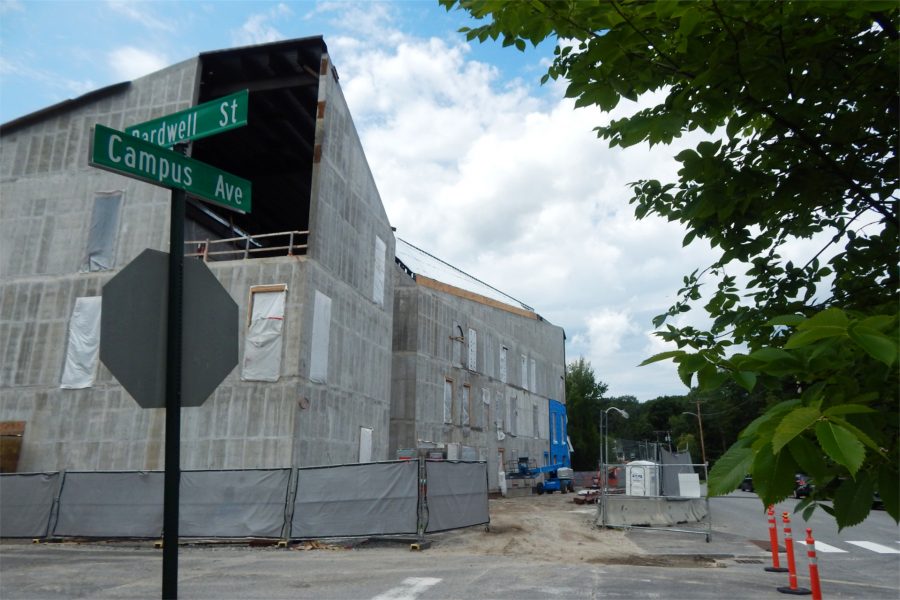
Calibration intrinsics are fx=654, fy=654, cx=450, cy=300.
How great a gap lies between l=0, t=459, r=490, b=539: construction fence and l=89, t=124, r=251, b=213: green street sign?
12.6m

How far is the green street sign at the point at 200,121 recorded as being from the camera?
15.7 feet

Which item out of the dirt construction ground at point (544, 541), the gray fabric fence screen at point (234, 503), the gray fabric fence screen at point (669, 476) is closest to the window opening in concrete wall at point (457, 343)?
the dirt construction ground at point (544, 541)

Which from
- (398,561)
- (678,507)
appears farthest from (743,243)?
(678,507)

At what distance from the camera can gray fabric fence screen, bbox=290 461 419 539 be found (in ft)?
53.1

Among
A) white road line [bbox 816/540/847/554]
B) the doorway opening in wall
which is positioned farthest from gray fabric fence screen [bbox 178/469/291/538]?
white road line [bbox 816/540/847/554]

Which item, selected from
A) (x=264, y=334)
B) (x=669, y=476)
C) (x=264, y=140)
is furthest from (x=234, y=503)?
(x=264, y=140)

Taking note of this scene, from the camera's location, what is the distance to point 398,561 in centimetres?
1387

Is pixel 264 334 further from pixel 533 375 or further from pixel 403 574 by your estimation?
pixel 533 375

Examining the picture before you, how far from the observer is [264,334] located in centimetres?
2381

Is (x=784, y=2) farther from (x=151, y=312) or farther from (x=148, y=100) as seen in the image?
(x=148, y=100)

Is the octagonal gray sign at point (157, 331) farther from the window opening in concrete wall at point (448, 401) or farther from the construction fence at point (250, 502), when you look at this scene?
the window opening in concrete wall at point (448, 401)

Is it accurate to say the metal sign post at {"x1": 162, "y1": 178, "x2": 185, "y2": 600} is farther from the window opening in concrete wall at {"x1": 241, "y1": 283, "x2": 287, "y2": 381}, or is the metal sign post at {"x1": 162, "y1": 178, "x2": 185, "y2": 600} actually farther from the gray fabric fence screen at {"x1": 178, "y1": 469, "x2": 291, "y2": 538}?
the window opening in concrete wall at {"x1": 241, "y1": 283, "x2": 287, "y2": 381}

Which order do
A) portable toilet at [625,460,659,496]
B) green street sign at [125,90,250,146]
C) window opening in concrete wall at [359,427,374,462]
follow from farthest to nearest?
window opening in concrete wall at [359,427,374,462] → portable toilet at [625,460,659,496] → green street sign at [125,90,250,146]

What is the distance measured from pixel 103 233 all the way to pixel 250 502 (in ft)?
47.6
